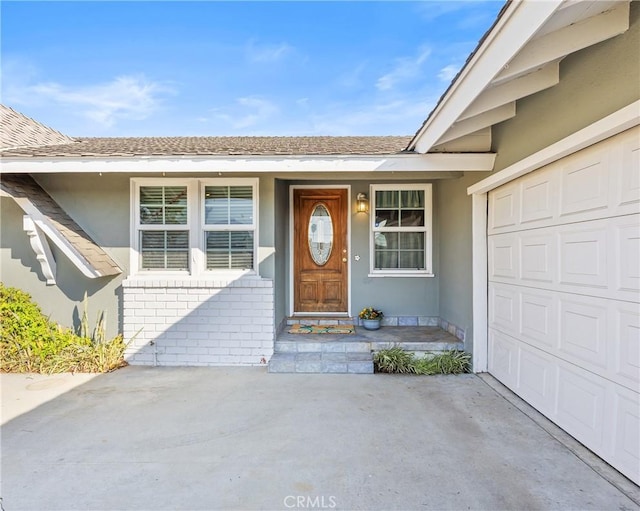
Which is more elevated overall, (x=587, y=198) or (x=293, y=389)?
(x=587, y=198)

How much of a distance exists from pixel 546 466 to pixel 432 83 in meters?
8.92

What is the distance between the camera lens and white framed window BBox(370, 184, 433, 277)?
6020 millimetres

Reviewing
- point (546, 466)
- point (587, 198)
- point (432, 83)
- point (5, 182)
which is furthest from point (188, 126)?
point (546, 466)

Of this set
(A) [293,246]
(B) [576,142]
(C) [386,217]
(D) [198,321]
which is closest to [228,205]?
(A) [293,246]

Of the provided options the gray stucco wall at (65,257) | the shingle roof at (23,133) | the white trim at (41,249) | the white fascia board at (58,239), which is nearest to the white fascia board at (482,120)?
the gray stucco wall at (65,257)

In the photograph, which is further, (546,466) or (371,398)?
(371,398)

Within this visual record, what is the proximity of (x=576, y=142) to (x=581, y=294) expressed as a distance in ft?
4.19

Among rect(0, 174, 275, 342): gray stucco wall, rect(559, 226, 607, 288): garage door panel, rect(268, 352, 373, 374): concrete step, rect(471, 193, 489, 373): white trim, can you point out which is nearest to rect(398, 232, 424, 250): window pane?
rect(471, 193, 489, 373): white trim

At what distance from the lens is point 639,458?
91.5 inches

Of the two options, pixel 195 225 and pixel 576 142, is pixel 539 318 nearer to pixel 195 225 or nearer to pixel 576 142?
pixel 576 142

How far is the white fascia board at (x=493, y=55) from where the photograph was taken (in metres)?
1.99

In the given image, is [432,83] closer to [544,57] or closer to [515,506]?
[544,57]

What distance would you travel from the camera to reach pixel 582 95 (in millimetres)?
2668

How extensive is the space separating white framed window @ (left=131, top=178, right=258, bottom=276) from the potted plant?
2.11 meters
